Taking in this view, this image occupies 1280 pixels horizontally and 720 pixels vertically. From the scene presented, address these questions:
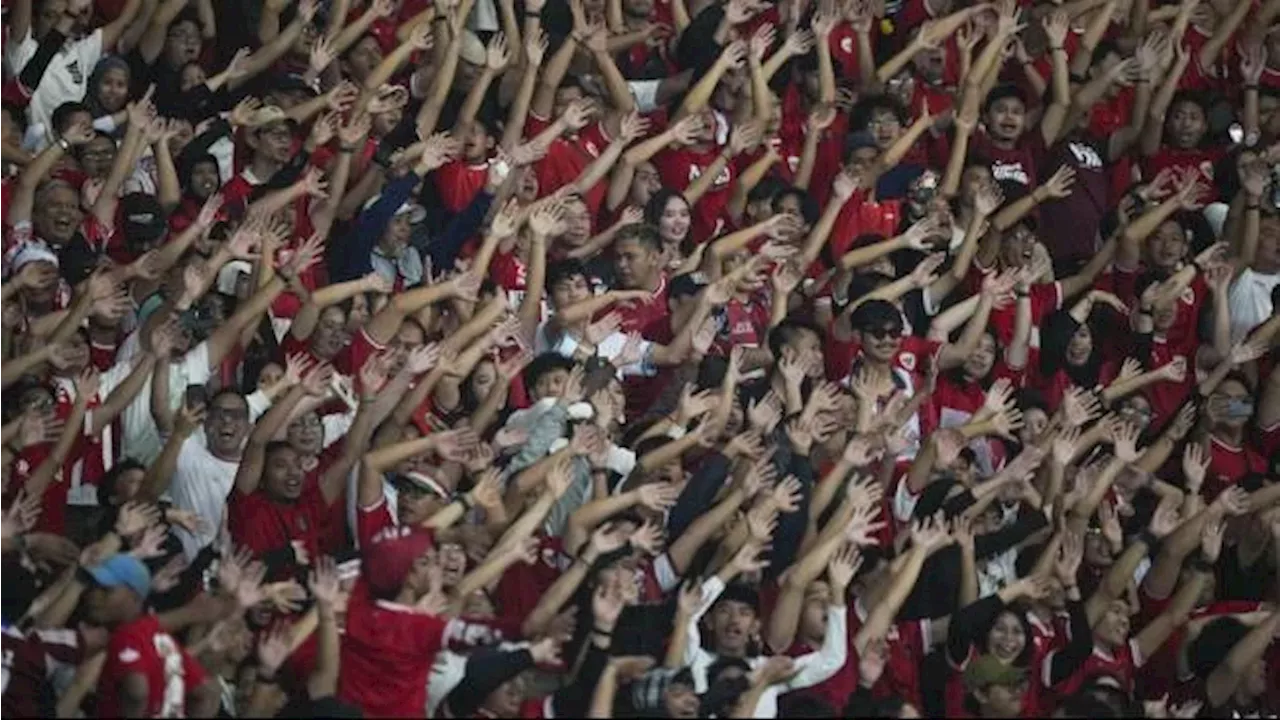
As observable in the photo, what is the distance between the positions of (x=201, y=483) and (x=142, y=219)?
1.63 m

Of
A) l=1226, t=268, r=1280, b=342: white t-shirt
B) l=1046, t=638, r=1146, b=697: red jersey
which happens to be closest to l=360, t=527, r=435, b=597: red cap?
l=1046, t=638, r=1146, b=697: red jersey

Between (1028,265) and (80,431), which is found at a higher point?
(80,431)

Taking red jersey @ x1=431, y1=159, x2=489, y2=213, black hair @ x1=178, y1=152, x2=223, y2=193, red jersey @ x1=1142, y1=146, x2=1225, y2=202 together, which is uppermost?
black hair @ x1=178, y1=152, x2=223, y2=193

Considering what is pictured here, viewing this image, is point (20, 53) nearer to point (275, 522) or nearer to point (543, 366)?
point (543, 366)

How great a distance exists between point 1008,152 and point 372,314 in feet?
11.2

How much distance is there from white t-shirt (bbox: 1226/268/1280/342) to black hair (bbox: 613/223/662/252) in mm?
2553

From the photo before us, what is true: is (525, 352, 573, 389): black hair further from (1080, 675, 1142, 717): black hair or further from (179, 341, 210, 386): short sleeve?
(1080, 675, 1142, 717): black hair

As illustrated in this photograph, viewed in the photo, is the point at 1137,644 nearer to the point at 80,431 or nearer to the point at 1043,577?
the point at 1043,577

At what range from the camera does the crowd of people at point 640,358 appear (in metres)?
12.2

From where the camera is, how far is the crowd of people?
12242 millimetres

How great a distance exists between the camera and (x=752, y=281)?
14.8 metres

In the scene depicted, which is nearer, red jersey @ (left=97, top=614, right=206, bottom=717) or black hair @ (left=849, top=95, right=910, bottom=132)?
red jersey @ (left=97, top=614, right=206, bottom=717)

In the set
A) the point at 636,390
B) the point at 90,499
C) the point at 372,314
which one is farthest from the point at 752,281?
the point at 90,499

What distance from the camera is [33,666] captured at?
39.9ft
